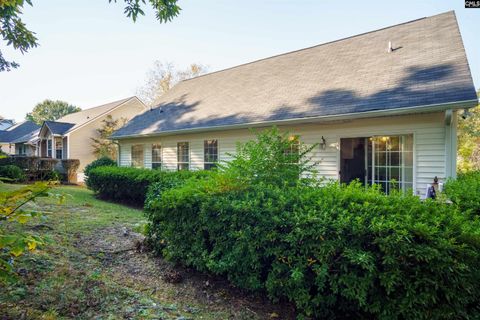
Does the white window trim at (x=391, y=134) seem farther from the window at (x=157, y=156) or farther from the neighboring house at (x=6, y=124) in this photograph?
the neighboring house at (x=6, y=124)

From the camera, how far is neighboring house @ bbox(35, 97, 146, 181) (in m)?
22.7

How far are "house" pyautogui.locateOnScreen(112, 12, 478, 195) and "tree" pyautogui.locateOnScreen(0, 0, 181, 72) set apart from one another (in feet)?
10.1

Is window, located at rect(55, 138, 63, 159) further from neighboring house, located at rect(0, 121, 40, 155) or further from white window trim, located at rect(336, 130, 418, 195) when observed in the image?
white window trim, located at rect(336, 130, 418, 195)

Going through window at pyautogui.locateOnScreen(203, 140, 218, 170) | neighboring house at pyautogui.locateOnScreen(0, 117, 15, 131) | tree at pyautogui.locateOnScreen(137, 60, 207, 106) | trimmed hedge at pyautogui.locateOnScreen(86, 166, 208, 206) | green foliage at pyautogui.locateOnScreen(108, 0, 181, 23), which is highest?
tree at pyautogui.locateOnScreen(137, 60, 207, 106)

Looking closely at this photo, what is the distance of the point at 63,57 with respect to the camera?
11.6 metres

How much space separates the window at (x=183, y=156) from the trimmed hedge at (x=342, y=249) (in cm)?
835

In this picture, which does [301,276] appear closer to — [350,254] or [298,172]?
[350,254]

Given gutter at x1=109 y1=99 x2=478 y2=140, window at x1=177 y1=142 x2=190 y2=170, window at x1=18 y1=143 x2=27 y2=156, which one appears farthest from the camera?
window at x1=18 y1=143 x2=27 y2=156

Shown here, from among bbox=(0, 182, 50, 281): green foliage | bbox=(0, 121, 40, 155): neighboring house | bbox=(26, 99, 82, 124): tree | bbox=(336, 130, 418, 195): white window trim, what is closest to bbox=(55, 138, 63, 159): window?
bbox=(0, 121, 40, 155): neighboring house

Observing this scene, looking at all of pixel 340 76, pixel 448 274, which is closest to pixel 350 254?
pixel 448 274

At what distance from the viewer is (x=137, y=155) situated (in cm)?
1421

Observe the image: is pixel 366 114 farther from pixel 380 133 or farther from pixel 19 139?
pixel 19 139

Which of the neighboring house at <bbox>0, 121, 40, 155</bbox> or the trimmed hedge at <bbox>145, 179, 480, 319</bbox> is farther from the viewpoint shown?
the neighboring house at <bbox>0, 121, 40, 155</bbox>

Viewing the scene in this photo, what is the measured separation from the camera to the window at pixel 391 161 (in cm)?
704
